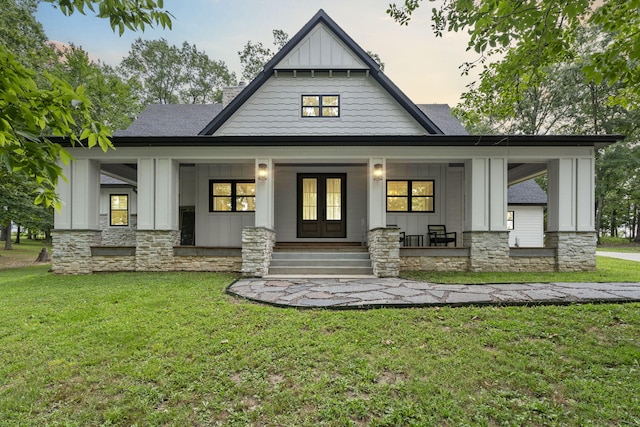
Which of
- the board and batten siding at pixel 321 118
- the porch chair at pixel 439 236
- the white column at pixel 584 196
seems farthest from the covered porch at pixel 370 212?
the board and batten siding at pixel 321 118

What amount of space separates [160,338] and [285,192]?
726 centimetres

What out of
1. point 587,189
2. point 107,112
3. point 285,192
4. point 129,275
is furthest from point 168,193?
point 107,112

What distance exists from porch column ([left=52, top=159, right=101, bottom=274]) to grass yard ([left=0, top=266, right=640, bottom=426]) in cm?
399

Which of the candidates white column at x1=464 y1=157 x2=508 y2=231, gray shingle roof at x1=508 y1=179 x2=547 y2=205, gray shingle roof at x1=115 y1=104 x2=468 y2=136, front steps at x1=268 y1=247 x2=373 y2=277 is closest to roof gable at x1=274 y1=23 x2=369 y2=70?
gray shingle roof at x1=115 y1=104 x2=468 y2=136

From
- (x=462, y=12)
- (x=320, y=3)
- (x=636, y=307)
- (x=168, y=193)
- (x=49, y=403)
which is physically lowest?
(x=49, y=403)

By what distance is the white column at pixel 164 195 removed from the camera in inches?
328

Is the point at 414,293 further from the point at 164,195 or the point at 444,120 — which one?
the point at 444,120

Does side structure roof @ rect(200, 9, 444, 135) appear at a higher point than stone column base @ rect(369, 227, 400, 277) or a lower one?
higher

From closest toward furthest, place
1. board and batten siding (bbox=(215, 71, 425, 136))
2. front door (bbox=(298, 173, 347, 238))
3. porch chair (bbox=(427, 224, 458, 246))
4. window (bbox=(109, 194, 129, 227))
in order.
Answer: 1. porch chair (bbox=(427, 224, 458, 246))
2. board and batten siding (bbox=(215, 71, 425, 136))
3. front door (bbox=(298, 173, 347, 238))
4. window (bbox=(109, 194, 129, 227))

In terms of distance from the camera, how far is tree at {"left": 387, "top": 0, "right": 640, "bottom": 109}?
11.8ft

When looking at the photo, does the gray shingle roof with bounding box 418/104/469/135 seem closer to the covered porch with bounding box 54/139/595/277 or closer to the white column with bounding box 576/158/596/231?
the covered porch with bounding box 54/139/595/277

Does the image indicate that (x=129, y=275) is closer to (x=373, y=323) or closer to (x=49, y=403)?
(x=49, y=403)

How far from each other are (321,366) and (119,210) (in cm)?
1426

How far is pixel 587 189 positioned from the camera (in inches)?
322
